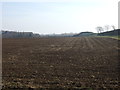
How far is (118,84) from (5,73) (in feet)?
18.3

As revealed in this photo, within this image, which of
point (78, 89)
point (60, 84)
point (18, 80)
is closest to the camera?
point (78, 89)

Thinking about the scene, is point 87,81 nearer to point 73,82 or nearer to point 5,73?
point 73,82

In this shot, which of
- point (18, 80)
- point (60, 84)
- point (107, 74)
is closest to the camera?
point (60, 84)

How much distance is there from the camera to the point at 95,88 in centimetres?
752

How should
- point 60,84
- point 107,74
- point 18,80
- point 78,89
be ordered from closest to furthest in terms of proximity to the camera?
1. point 78,89
2. point 60,84
3. point 18,80
4. point 107,74

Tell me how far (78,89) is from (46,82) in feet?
5.24

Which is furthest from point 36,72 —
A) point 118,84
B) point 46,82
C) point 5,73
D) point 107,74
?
point 118,84

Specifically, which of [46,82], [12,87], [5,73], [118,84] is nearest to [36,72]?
[5,73]

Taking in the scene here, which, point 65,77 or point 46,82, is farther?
point 65,77

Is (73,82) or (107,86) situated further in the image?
(73,82)

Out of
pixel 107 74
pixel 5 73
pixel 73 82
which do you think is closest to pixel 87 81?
pixel 73 82

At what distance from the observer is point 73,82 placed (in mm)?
8375

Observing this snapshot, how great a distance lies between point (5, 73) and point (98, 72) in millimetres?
4705

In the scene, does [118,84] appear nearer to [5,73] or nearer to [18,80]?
[18,80]
